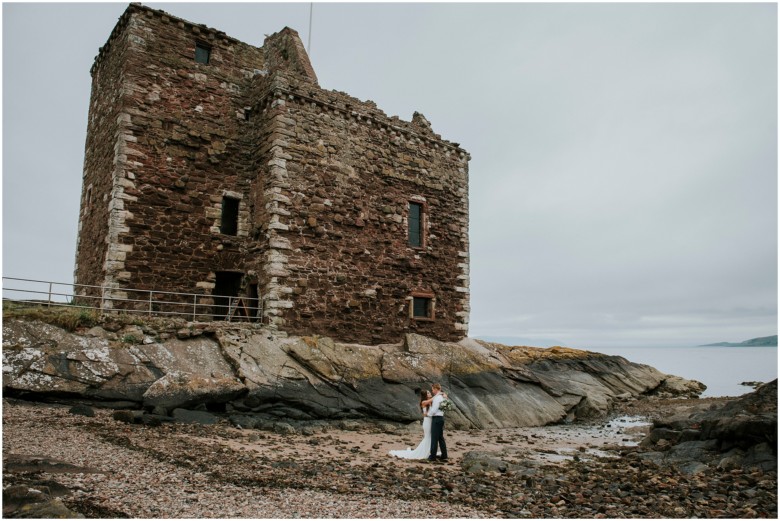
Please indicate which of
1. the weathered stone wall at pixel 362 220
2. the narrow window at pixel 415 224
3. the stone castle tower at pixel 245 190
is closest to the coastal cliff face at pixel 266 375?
the weathered stone wall at pixel 362 220

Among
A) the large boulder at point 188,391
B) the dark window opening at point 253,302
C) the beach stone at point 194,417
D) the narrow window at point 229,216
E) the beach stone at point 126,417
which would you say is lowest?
the beach stone at point 194,417

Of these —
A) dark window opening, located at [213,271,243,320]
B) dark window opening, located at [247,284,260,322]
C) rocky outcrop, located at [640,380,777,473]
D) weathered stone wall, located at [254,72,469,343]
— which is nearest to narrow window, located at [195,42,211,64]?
weathered stone wall, located at [254,72,469,343]

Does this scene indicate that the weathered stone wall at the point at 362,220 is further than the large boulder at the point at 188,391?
Yes

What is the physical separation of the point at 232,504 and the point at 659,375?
3657 centimetres

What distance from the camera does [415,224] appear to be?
23.6 metres

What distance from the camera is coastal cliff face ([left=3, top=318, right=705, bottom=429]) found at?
1438 centimetres

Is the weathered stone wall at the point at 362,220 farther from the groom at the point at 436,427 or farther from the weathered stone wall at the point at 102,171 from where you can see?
the groom at the point at 436,427

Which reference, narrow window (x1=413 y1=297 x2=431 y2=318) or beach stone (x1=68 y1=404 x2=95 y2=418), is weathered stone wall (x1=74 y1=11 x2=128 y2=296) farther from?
narrow window (x1=413 y1=297 x2=431 y2=318)

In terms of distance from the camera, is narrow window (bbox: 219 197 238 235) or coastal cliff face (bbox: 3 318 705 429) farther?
Result: narrow window (bbox: 219 197 238 235)

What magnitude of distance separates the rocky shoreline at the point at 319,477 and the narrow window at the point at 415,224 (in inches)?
388

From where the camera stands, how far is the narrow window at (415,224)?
2331cm

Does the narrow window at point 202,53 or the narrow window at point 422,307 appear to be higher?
the narrow window at point 202,53

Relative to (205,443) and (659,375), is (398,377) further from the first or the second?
(659,375)

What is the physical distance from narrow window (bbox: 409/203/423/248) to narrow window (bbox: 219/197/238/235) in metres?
7.07
